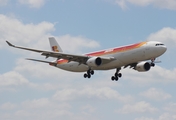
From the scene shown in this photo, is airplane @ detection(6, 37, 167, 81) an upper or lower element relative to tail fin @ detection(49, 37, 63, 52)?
lower

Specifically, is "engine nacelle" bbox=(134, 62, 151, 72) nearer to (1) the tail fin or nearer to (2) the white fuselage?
(2) the white fuselage

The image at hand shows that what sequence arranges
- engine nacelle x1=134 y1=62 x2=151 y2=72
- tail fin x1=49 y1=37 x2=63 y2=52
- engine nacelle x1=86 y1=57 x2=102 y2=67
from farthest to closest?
tail fin x1=49 y1=37 x2=63 y2=52 < engine nacelle x1=134 y1=62 x2=151 y2=72 < engine nacelle x1=86 y1=57 x2=102 y2=67

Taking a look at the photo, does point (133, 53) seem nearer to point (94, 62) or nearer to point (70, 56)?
point (94, 62)

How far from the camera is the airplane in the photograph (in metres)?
69.3

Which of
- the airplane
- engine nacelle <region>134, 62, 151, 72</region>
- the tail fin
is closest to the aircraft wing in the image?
the airplane

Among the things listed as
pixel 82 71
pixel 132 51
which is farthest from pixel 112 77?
pixel 132 51


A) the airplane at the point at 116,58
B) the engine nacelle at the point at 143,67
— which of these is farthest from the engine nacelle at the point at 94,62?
the engine nacelle at the point at 143,67

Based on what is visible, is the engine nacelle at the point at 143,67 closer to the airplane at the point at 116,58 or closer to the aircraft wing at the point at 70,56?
the airplane at the point at 116,58

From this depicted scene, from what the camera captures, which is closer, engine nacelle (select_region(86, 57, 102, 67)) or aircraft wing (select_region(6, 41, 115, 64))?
aircraft wing (select_region(6, 41, 115, 64))

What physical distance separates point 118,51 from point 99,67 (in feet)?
12.4

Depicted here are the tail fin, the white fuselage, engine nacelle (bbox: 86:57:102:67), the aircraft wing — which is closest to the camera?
the white fuselage

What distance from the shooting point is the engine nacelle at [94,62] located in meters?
71.3

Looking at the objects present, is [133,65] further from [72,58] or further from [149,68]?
[72,58]

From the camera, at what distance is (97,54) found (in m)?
75.4
